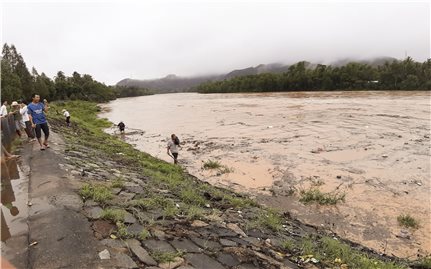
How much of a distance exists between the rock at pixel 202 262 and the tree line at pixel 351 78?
7251 cm

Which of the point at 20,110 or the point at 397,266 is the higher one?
the point at 20,110

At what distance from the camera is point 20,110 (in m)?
15.6

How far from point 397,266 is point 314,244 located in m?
1.66

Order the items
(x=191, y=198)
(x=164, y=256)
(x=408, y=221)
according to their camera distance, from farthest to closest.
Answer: (x=408, y=221), (x=191, y=198), (x=164, y=256)

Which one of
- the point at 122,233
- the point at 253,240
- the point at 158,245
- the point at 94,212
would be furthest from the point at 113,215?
the point at 253,240

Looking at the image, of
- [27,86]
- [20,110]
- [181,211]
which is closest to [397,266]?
[181,211]

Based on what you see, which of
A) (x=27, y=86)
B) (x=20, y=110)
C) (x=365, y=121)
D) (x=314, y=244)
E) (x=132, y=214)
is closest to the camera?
(x=132, y=214)

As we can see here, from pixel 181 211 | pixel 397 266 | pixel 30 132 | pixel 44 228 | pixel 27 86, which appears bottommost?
pixel 397 266

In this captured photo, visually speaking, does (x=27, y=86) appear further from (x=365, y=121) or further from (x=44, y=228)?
(x=44, y=228)

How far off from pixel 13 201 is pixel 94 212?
2.06 metres

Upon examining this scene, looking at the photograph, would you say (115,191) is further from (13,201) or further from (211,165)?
(211,165)

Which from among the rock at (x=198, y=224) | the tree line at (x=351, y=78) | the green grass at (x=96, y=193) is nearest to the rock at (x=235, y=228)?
the rock at (x=198, y=224)

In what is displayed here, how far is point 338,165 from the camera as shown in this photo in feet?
53.4

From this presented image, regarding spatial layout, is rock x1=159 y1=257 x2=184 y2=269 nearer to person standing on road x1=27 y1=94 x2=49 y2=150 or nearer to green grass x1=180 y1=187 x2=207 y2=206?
green grass x1=180 y1=187 x2=207 y2=206
